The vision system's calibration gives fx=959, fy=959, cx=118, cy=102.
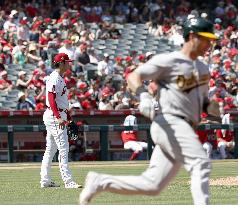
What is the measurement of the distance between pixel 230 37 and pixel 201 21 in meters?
24.5

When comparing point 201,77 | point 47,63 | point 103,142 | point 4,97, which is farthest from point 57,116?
point 47,63

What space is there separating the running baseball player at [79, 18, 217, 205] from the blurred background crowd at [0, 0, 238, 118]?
13677mm

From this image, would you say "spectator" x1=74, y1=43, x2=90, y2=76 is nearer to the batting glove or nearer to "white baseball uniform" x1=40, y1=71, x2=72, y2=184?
"white baseball uniform" x1=40, y1=71, x2=72, y2=184

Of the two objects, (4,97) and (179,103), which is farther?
(4,97)

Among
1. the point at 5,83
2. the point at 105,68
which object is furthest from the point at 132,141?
the point at 105,68

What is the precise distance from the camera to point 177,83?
8.34 m

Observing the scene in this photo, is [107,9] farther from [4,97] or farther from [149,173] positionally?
[149,173]

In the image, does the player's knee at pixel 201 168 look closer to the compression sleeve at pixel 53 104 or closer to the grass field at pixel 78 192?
→ the grass field at pixel 78 192

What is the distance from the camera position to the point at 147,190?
8328mm

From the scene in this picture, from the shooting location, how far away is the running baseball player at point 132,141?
74.0ft

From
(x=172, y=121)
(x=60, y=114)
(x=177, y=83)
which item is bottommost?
(x=60, y=114)

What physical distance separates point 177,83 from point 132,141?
47.2 feet

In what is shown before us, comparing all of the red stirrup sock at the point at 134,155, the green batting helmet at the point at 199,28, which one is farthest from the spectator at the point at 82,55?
the green batting helmet at the point at 199,28

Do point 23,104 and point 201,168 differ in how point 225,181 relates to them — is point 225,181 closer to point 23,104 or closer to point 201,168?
point 201,168
